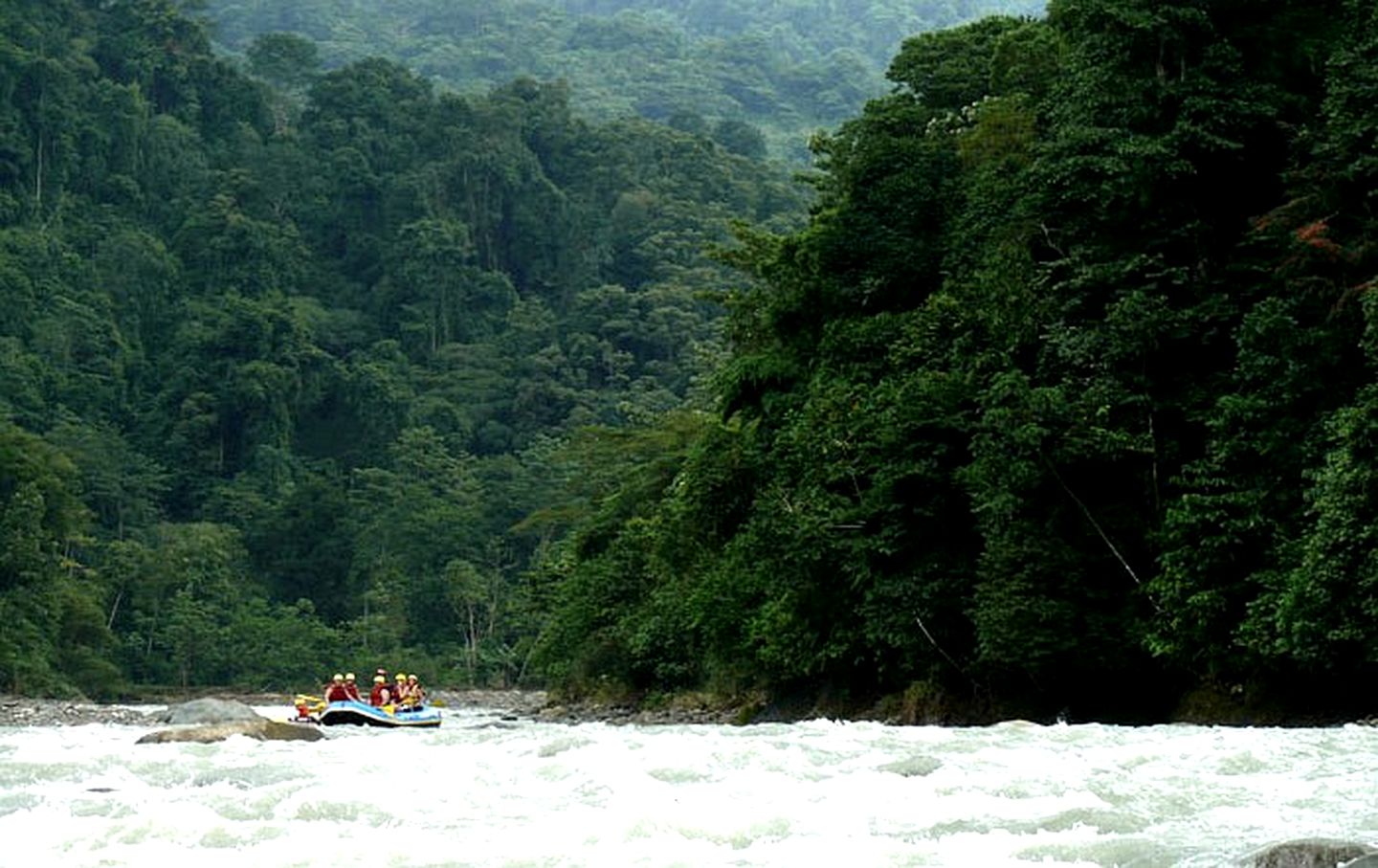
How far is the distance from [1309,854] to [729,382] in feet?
84.3

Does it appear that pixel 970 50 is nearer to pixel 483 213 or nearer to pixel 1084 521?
pixel 1084 521

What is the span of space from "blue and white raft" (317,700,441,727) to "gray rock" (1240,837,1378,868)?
972 inches

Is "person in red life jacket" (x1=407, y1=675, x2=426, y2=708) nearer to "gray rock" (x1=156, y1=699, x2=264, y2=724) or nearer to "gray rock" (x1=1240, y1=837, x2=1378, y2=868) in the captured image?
"gray rock" (x1=156, y1=699, x2=264, y2=724)

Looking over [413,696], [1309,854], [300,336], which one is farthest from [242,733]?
[300,336]

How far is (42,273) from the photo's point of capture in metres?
99.0

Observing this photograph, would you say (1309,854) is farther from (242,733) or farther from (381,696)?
(381,696)

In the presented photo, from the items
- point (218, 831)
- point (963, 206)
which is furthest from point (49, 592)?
point (218, 831)

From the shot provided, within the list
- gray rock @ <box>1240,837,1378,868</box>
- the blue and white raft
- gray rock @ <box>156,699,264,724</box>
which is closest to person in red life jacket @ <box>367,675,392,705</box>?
the blue and white raft

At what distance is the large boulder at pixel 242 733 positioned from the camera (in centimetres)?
2322

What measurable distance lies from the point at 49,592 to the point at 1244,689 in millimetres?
51595

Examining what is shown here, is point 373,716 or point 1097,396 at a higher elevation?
point 1097,396

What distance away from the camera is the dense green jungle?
24.8 meters

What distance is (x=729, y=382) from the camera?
35344 millimetres

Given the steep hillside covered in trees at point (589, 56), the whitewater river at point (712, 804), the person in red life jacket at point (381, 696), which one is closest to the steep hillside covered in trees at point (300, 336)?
the person in red life jacket at point (381, 696)
